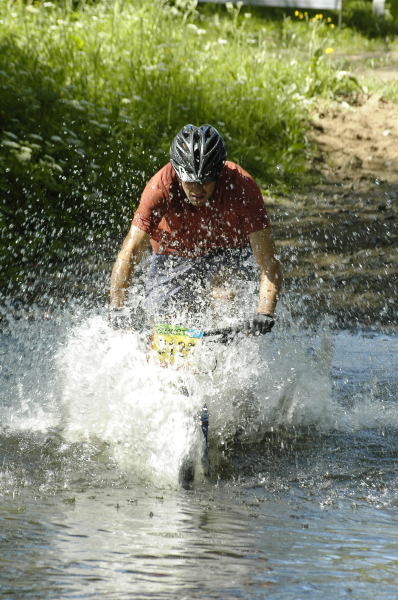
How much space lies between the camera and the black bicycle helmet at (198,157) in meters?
5.64

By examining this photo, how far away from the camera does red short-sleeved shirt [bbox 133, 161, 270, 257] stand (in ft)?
19.4

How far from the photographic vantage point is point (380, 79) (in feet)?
50.6

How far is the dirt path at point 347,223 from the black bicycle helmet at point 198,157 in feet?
11.8

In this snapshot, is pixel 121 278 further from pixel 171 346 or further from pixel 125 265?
pixel 171 346

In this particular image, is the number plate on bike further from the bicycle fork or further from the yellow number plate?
the bicycle fork

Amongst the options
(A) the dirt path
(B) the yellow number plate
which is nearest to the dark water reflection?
(B) the yellow number plate

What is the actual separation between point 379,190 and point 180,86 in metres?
2.75

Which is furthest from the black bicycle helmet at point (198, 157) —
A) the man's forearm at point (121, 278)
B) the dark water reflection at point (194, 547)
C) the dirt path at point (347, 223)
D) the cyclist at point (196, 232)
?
the dirt path at point (347, 223)

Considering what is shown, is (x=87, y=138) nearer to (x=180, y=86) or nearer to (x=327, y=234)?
(x=180, y=86)

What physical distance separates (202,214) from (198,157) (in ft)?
1.46

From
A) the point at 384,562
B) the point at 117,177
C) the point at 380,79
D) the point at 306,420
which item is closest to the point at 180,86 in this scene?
the point at 117,177

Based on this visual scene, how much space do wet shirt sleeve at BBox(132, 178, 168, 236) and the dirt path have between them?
11.2ft

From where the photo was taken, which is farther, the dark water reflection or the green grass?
the green grass

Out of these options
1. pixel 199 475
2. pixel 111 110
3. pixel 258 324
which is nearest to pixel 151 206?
pixel 258 324
